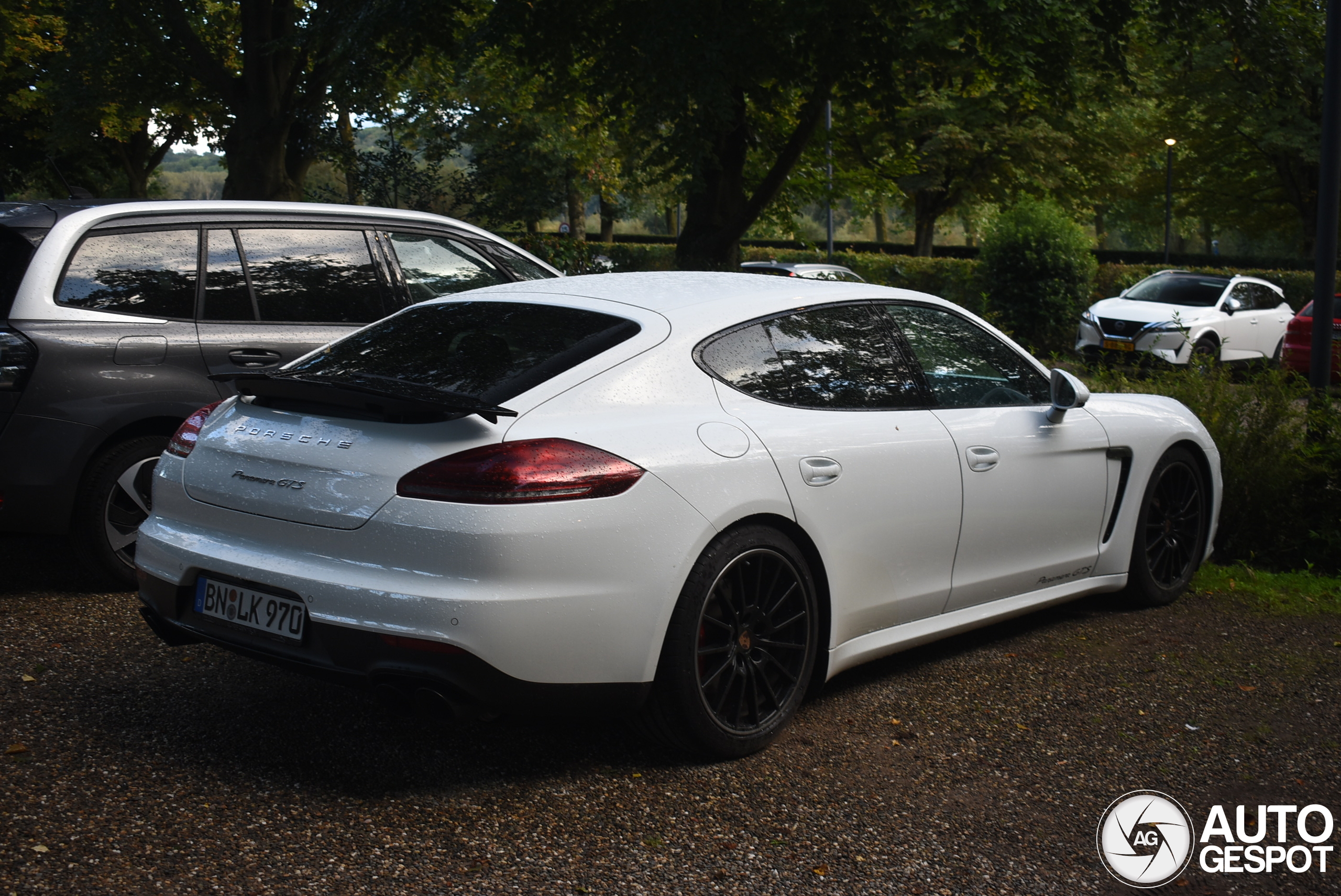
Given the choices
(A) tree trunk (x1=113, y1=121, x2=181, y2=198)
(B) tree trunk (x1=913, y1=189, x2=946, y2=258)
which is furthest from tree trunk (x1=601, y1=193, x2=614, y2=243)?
(A) tree trunk (x1=113, y1=121, x2=181, y2=198)

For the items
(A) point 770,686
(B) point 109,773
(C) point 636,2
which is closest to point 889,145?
(C) point 636,2

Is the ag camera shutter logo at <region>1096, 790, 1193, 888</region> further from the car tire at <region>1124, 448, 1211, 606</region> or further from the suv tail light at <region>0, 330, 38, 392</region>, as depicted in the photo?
the suv tail light at <region>0, 330, 38, 392</region>

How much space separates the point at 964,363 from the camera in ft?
16.6

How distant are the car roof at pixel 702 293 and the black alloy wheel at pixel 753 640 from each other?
33.3 inches

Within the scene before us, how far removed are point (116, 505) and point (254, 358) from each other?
0.93 m

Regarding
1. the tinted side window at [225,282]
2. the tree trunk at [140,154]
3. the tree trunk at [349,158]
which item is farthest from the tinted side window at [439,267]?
the tree trunk at [140,154]

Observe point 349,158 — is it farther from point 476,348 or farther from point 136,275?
point 476,348

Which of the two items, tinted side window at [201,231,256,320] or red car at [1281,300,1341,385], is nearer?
tinted side window at [201,231,256,320]

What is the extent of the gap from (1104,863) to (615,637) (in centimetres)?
148

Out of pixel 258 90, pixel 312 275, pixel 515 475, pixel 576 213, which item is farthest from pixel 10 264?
pixel 576 213

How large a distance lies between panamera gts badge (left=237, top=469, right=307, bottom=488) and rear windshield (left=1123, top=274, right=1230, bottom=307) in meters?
18.6

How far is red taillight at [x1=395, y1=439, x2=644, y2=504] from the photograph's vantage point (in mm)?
3420

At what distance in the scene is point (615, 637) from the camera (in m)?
3.56

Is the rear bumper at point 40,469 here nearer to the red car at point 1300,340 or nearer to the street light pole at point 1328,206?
the street light pole at point 1328,206
